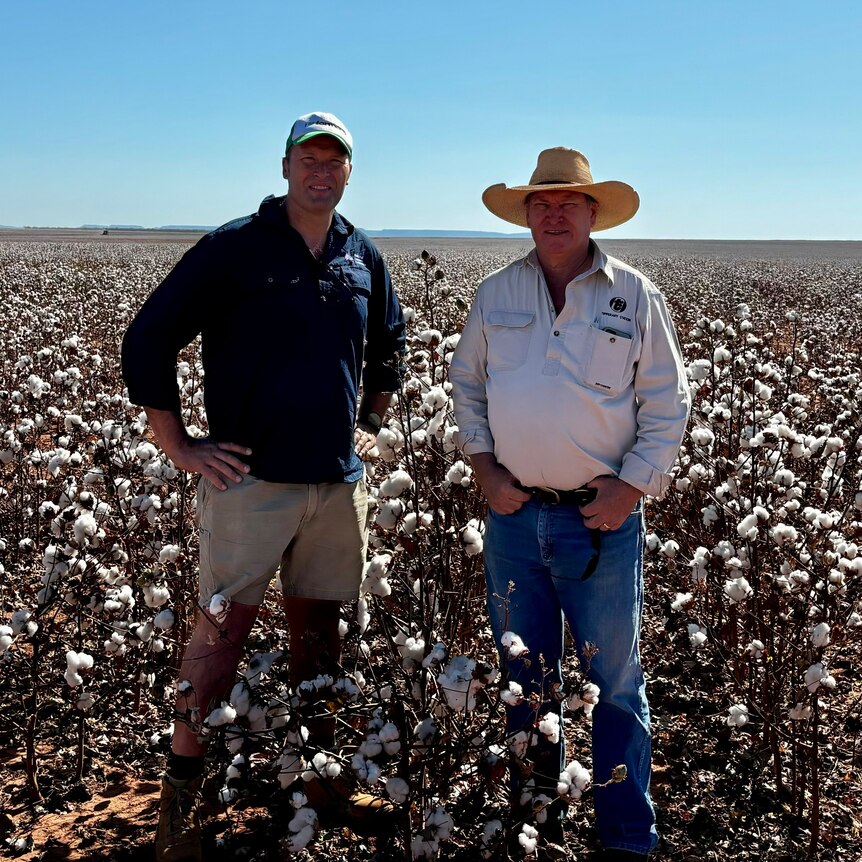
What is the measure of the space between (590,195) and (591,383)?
2.11 ft

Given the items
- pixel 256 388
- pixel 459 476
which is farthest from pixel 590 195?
pixel 256 388

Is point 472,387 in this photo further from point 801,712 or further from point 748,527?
point 801,712

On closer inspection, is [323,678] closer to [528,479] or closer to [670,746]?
[528,479]

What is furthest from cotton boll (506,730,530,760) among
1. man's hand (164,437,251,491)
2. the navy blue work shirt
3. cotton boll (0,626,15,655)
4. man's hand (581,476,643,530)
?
cotton boll (0,626,15,655)

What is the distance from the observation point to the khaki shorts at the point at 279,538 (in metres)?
2.99

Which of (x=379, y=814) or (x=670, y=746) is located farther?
(x=670, y=746)

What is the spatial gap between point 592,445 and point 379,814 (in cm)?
154

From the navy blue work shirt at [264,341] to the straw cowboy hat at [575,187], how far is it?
65 centimetres

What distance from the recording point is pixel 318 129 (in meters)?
2.92

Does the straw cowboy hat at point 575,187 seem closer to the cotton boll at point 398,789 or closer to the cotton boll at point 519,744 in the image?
the cotton boll at point 519,744

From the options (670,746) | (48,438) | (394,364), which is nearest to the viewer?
(394,364)

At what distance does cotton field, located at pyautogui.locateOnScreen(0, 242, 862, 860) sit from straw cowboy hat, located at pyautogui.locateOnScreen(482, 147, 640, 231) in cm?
75

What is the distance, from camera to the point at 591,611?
2.90 metres

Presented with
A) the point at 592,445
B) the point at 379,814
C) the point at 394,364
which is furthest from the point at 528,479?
the point at 379,814
